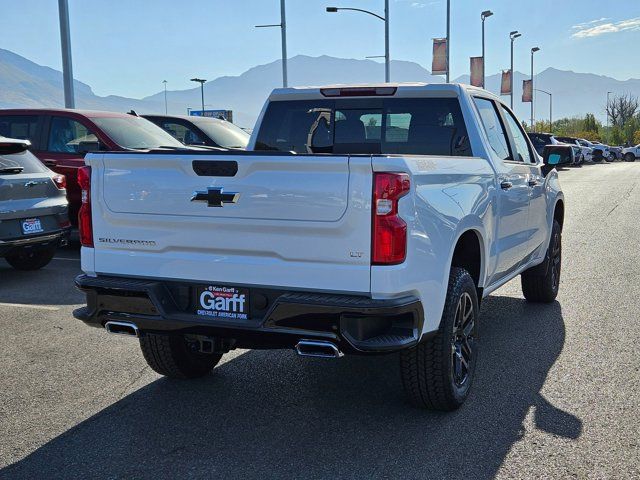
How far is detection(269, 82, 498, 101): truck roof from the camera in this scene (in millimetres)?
5262

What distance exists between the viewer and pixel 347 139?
221 inches

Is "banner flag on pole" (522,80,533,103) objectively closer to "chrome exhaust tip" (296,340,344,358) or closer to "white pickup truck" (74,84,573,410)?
"white pickup truck" (74,84,573,410)

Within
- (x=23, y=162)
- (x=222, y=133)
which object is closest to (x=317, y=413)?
(x=23, y=162)

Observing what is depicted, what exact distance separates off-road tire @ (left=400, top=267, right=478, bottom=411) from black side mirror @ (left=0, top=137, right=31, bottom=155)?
5.97 meters

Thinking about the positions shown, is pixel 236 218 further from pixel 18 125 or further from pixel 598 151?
pixel 598 151

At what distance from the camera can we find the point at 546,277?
6.92 meters

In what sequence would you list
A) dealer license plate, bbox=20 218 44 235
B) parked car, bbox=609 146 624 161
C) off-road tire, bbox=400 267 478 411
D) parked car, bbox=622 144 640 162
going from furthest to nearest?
parked car, bbox=622 144 640 162 < parked car, bbox=609 146 624 161 < dealer license plate, bbox=20 218 44 235 < off-road tire, bbox=400 267 478 411

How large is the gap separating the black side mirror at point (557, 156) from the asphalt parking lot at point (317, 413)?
1383 millimetres

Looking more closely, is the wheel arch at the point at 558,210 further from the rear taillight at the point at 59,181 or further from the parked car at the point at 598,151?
the parked car at the point at 598,151

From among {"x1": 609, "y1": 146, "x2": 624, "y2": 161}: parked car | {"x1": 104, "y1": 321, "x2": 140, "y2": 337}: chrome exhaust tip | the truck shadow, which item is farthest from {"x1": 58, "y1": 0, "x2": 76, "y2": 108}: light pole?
{"x1": 609, "y1": 146, "x2": 624, "y2": 161}: parked car

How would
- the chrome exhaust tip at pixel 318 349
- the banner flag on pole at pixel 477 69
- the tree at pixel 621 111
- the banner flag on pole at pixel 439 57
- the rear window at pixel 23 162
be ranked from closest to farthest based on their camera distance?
the chrome exhaust tip at pixel 318 349 → the rear window at pixel 23 162 → the banner flag on pole at pixel 439 57 → the banner flag on pole at pixel 477 69 → the tree at pixel 621 111

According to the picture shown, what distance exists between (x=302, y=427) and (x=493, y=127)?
2.87 meters

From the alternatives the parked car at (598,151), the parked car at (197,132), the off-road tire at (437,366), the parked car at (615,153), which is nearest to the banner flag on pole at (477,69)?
the parked car at (598,151)

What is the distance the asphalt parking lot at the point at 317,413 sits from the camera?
3600 mm
